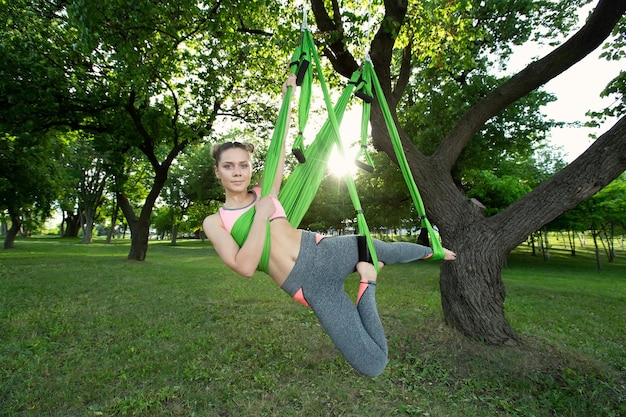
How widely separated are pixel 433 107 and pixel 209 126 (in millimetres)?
8456

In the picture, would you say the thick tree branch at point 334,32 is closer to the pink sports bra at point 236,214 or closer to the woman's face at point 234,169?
the woman's face at point 234,169

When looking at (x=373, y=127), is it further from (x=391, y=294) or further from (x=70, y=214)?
(x=70, y=214)

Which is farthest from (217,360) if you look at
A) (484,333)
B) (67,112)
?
(67,112)

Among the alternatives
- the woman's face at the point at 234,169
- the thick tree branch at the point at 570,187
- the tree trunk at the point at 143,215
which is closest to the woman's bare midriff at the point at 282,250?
the woman's face at the point at 234,169

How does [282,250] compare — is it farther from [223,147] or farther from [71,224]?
[71,224]

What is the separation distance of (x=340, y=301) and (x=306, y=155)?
100cm

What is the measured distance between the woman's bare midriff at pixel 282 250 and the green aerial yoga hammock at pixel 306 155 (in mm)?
61

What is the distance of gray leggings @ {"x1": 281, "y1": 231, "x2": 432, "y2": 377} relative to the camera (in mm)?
1951

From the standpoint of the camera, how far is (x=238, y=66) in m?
6.55

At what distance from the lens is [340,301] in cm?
204

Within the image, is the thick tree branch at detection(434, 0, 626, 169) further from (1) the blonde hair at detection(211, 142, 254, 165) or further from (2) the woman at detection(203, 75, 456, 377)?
(1) the blonde hair at detection(211, 142, 254, 165)

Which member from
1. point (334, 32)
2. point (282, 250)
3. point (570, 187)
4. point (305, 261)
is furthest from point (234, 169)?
point (570, 187)

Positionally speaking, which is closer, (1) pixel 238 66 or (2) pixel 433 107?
(1) pixel 238 66

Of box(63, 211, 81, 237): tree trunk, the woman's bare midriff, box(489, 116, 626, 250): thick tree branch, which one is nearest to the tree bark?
box(489, 116, 626, 250): thick tree branch
